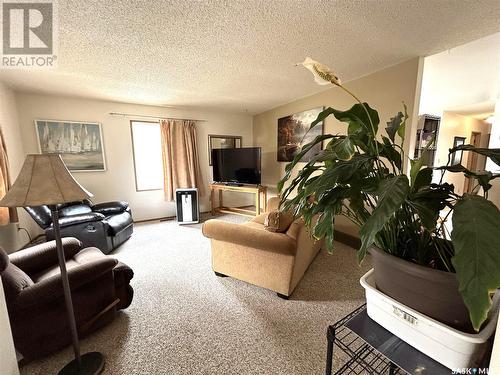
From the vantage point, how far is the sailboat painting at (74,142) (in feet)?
10.7

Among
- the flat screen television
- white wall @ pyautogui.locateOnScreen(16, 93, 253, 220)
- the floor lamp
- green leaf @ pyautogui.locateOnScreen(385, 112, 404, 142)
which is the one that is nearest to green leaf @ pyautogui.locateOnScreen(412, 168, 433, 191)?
green leaf @ pyautogui.locateOnScreen(385, 112, 404, 142)

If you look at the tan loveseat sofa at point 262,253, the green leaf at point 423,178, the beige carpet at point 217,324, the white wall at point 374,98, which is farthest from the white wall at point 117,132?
the green leaf at point 423,178

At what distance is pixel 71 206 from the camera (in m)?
3.06

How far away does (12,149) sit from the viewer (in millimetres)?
2838

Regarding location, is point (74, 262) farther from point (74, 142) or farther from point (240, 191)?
point (240, 191)

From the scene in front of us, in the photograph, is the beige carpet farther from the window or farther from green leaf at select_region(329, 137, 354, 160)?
the window

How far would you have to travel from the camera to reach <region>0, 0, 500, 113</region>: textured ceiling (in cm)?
142

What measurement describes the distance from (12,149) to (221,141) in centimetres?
331

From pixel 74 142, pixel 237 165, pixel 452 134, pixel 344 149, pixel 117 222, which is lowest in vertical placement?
pixel 117 222

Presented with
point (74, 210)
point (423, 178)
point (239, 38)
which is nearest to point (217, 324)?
point (423, 178)

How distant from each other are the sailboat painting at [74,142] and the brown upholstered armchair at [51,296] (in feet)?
7.78

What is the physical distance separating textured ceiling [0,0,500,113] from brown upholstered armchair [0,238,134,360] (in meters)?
1.75

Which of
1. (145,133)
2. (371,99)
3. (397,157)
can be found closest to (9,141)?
(145,133)

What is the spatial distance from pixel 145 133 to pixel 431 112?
6130 mm
